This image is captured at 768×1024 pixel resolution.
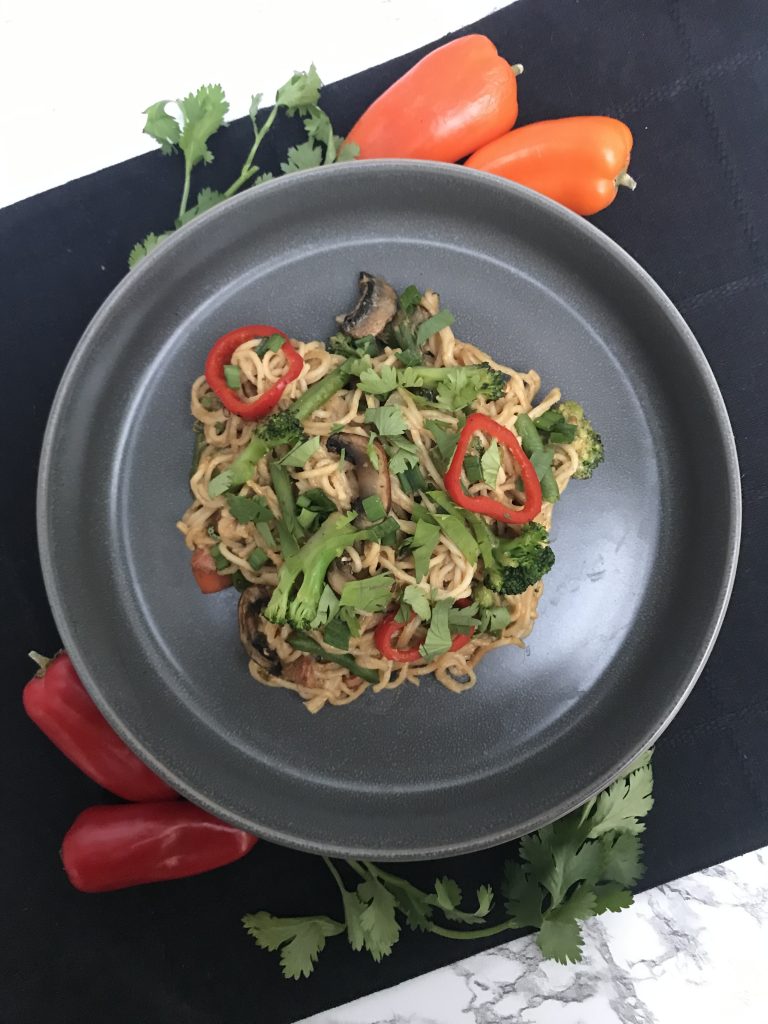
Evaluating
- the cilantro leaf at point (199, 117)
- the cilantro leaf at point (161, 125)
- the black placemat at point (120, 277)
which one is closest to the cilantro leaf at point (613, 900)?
the black placemat at point (120, 277)

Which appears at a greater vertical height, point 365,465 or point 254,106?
point 254,106

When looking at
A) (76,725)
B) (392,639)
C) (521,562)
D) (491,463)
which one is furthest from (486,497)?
(76,725)

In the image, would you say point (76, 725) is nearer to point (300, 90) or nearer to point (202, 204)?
point (202, 204)

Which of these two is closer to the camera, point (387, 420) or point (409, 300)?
point (387, 420)

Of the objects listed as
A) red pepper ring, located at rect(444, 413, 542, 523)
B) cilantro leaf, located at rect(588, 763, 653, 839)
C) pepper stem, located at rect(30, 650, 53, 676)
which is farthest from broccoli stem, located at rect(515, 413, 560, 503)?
pepper stem, located at rect(30, 650, 53, 676)

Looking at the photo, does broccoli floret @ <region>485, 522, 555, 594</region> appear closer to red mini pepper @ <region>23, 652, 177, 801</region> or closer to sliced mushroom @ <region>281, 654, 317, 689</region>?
sliced mushroom @ <region>281, 654, 317, 689</region>

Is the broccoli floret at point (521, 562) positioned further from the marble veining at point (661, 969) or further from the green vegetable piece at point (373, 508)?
the marble veining at point (661, 969)

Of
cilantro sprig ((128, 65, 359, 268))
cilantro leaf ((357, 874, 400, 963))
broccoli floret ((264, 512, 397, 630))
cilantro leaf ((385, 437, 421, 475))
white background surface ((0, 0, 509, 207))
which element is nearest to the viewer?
broccoli floret ((264, 512, 397, 630))
